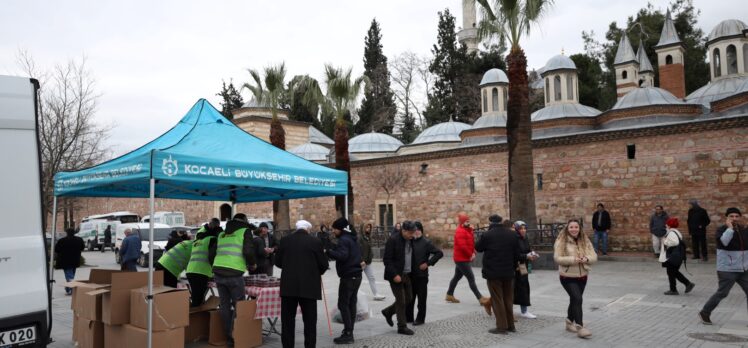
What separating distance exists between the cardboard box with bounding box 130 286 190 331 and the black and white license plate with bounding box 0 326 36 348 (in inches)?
48.7

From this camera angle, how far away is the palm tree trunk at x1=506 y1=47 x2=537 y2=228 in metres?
15.8

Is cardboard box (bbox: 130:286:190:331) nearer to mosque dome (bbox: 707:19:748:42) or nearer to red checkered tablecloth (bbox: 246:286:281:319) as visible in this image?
red checkered tablecloth (bbox: 246:286:281:319)

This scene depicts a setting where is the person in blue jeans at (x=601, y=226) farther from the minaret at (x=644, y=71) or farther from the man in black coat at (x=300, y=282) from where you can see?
the minaret at (x=644, y=71)

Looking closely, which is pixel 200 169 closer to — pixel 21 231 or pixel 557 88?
pixel 21 231

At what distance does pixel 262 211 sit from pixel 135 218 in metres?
10.5

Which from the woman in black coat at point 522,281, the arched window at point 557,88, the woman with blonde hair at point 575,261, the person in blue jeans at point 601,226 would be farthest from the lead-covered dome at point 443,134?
the woman with blonde hair at point 575,261

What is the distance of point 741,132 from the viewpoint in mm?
16266

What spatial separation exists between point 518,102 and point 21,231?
13.7 metres

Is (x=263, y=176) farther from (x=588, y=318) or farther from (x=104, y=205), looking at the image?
(x=104, y=205)

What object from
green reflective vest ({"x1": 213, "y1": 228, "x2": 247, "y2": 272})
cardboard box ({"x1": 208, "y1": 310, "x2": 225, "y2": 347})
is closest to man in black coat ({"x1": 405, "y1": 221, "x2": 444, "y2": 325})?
green reflective vest ({"x1": 213, "y1": 228, "x2": 247, "y2": 272})

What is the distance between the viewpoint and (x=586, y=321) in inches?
326

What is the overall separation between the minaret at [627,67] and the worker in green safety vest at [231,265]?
39.1 meters

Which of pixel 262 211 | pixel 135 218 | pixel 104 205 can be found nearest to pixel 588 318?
pixel 262 211

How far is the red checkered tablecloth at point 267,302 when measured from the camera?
22.1 ft
